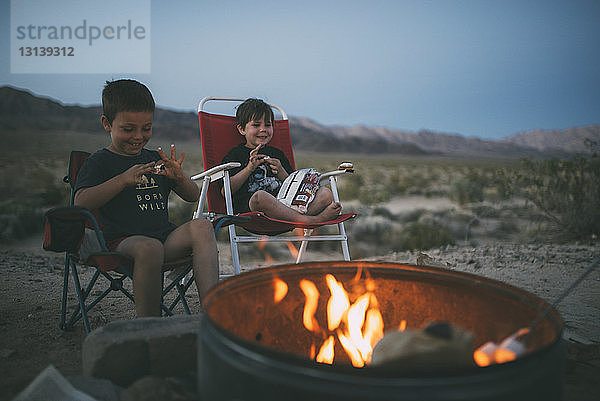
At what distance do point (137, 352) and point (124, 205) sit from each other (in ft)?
2.66

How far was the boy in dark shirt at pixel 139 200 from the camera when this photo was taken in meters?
1.63

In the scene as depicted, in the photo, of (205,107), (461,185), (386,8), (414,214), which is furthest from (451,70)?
(205,107)

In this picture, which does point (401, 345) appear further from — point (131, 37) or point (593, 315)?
point (131, 37)

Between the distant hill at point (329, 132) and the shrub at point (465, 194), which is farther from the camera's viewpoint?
the distant hill at point (329, 132)

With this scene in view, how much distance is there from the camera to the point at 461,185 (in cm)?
1110

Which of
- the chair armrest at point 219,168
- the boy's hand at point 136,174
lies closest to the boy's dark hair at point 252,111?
the chair armrest at point 219,168

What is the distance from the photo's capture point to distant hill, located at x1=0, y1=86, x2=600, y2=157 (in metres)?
32.8

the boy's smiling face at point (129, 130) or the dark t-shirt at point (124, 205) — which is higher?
the boy's smiling face at point (129, 130)

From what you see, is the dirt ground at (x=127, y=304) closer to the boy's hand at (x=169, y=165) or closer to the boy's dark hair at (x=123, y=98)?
the boy's hand at (x=169, y=165)

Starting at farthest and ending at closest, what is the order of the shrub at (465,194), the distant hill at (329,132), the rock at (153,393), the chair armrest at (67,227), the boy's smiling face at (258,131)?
the distant hill at (329,132)
the shrub at (465,194)
the boy's smiling face at (258,131)
the chair armrest at (67,227)
the rock at (153,393)

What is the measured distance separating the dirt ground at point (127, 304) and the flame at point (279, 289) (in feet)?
2.78

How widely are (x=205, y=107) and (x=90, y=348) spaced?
2.29m

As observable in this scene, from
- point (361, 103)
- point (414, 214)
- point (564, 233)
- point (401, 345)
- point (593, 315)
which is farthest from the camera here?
point (361, 103)

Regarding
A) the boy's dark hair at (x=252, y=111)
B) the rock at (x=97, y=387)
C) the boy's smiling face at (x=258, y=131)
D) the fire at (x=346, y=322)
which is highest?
the boy's dark hair at (x=252, y=111)
